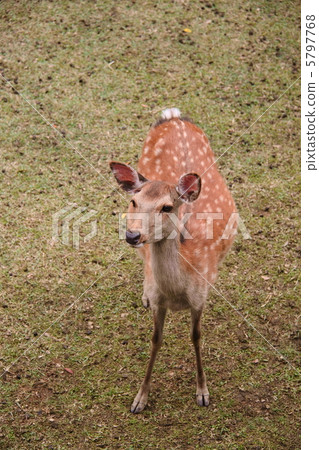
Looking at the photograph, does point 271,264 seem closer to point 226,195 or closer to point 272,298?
point 272,298

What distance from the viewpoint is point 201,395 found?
13.2 ft

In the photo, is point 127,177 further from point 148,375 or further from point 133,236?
point 148,375

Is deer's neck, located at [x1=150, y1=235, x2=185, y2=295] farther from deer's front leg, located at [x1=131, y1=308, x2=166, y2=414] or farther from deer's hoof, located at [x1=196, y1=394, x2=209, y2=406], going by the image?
deer's hoof, located at [x1=196, y1=394, x2=209, y2=406]

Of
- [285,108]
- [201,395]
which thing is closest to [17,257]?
Answer: [201,395]

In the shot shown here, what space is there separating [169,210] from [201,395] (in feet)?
4.51

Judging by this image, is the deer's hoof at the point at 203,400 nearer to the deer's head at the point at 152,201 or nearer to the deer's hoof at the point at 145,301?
the deer's hoof at the point at 145,301

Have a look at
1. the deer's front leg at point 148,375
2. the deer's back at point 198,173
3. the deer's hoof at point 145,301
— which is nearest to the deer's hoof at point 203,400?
the deer's front leg at point 148,375

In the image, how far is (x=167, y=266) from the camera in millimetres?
3537

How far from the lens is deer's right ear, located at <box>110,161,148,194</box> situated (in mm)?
3495

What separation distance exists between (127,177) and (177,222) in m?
0.39

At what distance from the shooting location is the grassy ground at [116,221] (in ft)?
13.0

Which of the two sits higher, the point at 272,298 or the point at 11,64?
the point at 11,64

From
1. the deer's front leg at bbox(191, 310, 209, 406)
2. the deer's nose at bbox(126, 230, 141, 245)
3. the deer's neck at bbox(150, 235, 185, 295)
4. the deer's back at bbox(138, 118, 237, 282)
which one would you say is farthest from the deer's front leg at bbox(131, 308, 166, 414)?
the deer's nose at bbox(126, 230, 141, 245)

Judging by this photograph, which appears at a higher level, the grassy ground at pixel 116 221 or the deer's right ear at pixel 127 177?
the deer's right ear at pixel 127 177
